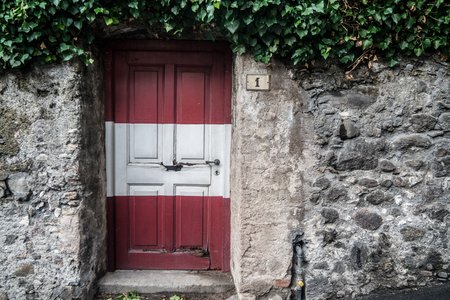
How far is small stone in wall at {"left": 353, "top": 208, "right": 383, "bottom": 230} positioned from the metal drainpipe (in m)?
0.49

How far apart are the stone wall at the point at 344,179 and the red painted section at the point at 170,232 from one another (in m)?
0.49

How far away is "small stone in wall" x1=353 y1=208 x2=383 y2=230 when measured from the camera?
3.16m

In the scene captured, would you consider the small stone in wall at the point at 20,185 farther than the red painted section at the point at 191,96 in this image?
No

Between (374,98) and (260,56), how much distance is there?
98 centimetres

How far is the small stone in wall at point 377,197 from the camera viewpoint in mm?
3158

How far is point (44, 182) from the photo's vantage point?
3.12m

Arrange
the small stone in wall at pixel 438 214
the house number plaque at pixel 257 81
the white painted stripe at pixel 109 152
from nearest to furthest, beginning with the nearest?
the house number plaque at pixel 257 81 < the small stone in wall at pixel 438 214 < the white painted stripe at pixel 109 152

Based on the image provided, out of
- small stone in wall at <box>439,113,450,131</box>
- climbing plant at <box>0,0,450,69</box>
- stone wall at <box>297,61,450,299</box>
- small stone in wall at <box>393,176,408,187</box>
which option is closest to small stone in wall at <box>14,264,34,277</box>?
climbing plant at <box>0,0,450,69</box>

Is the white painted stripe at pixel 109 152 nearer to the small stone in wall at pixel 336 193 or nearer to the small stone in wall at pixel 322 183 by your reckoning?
the small stone in wall at pixel 322 183

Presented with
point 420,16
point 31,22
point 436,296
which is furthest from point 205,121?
point 436,296

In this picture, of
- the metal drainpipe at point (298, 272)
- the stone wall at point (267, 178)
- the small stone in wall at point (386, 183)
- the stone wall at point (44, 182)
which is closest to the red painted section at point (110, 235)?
the stone wall at point (44, 182)

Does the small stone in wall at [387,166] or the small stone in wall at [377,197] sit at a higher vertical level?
the small stone in wall at [387,166]

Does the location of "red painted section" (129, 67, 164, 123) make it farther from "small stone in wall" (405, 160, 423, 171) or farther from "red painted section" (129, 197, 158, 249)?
"small stone in wall" (405, 160, 423, 171)

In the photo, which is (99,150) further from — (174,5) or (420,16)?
(420,16)
